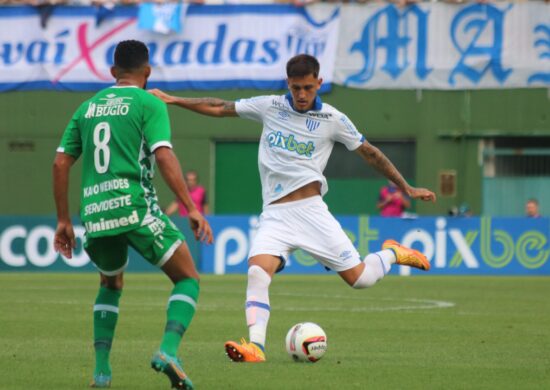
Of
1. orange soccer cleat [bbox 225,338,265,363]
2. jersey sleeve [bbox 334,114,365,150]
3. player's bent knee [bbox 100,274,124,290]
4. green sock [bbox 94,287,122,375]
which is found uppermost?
jersey sleeve [bbox 334,114,365,150]

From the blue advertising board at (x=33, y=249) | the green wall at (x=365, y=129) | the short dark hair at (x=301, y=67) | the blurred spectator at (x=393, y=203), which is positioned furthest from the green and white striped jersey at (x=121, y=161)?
the green wall at (x=365, y=129)

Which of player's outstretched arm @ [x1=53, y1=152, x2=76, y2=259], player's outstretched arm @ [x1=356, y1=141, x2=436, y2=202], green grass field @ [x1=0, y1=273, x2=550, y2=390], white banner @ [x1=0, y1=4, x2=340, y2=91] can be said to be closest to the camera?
player's outstretched arm @ [x1=53, y1=152, x2=76, y2=259]

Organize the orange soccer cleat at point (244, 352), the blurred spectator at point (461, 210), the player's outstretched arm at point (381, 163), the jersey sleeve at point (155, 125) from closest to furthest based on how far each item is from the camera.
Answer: the jersey sleeve at point (155, 125), the orange soccer cleat at point (244, 352), the player's outstretched arm at point (381, 163), the blurred spectator at point (461, 210)

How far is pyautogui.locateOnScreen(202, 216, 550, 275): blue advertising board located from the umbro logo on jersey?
14.5 metres

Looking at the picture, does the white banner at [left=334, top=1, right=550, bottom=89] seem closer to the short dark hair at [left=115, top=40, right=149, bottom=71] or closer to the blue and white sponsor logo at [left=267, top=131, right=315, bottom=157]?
the blue and white sponsor logo at [left=267, top=131, right=315, bottom=157]

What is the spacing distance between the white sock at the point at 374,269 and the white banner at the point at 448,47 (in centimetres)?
1896

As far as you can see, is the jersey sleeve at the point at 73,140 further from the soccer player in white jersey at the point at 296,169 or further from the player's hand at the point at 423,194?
the player's hand at the point at 423,194

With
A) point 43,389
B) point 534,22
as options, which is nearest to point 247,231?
point 534,22

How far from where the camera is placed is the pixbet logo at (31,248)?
80.8ft

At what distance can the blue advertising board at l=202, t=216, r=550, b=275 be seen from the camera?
24656 millimetres

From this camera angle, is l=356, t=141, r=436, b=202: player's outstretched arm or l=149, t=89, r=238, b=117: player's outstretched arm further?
l=356, t=141, r=436, b=202: player's outstretched arm

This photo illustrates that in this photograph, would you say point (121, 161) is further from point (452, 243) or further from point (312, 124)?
point (452, 243)

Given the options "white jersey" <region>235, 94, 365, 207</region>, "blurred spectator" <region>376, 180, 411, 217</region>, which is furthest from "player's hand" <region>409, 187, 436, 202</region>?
"blurred spectator" <region>376, 180, 411, 217</region>

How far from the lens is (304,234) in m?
10.2
